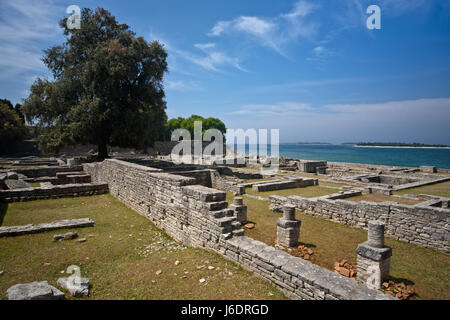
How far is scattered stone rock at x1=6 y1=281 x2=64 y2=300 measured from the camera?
12.3 feet

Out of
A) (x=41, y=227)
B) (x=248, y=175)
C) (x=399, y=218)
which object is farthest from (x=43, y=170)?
(x=399, y=218)

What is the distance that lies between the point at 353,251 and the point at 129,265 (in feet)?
21.5

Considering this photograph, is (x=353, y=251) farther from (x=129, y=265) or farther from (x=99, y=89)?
(x=99, y=89)

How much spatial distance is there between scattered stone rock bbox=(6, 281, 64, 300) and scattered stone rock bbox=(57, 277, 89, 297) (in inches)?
17.2

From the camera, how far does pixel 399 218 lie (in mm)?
8992

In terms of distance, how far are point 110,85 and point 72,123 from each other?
450 cm

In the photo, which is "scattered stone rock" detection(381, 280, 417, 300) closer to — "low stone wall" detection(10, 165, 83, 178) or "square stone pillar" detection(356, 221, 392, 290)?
"square stone pillar" detection(356, 221, 392, 290)

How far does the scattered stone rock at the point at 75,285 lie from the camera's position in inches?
180

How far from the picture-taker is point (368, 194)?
49.5ft

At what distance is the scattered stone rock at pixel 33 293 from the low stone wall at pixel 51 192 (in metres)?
10.4

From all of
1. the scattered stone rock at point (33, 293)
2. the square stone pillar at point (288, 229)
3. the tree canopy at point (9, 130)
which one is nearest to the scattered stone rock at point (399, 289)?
the square stone pillar at point (288, 229)

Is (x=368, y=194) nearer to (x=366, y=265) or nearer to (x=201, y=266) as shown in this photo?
(x=366, y=265)

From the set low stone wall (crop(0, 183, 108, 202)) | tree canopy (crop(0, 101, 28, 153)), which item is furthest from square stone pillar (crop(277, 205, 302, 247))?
tree canopy (crop(0, 101, 28, 153))

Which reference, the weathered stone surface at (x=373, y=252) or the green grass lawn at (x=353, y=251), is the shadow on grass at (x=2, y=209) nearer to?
the green grass lawn at (x=353, y=251)
